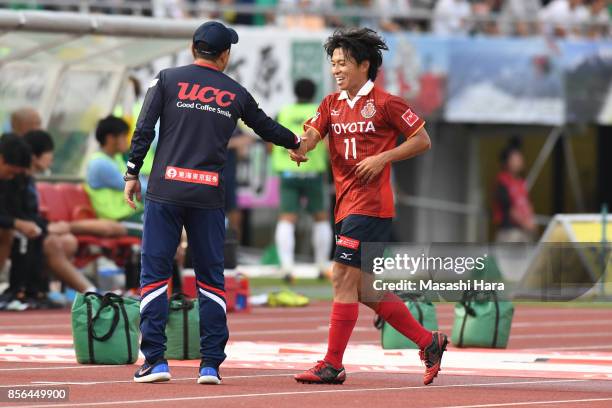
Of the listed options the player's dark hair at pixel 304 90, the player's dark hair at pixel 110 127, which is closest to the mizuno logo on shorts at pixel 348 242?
the player's dark hair at pixel 110 127

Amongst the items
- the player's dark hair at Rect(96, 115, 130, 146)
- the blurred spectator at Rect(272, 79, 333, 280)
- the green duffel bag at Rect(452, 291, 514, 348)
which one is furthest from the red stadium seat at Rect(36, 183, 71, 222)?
the green duffel bag at Rect(452, 291, 514, 348)

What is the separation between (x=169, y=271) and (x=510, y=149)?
15.9 m

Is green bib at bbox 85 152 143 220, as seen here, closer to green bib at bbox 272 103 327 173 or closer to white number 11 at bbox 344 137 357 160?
green bib at bbox 272 103 327 173

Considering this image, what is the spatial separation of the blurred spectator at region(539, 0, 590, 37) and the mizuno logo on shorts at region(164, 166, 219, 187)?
16.2 metres

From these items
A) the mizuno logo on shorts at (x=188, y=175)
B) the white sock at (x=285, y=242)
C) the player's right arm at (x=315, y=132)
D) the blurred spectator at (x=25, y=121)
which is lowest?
the white sock at (x=285, y=242)

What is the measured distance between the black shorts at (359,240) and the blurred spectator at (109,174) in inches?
275

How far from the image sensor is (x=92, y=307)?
11.2 meters

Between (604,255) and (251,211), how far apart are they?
24.1 feet

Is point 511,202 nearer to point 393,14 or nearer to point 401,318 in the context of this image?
point 393,14

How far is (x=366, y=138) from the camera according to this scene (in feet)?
34.0

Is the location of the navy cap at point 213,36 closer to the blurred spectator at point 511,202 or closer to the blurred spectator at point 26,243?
the blurred spectator at point 26,243

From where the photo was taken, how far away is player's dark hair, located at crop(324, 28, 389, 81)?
10.4 metres

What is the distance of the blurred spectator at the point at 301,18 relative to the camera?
2381 centimetres

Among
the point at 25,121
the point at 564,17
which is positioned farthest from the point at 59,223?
the point at 564,17
